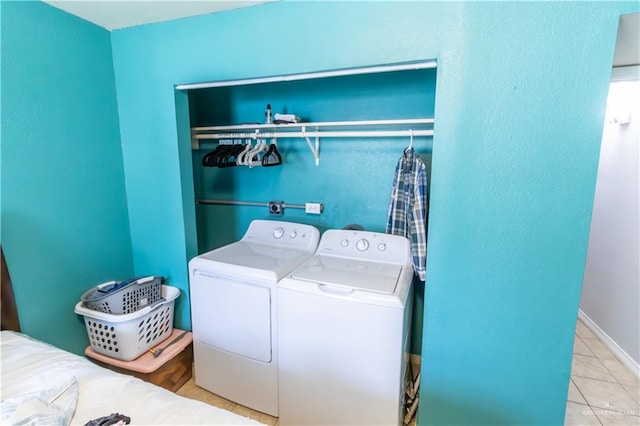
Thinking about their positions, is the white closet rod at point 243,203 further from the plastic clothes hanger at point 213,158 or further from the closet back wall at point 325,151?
the plastic clothes hanger at point 213,158

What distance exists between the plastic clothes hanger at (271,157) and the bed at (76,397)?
145cm

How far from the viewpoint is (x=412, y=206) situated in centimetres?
172

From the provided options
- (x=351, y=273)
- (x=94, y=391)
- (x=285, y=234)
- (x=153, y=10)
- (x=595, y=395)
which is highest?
(x=153, y=10)

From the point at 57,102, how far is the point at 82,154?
303 mm

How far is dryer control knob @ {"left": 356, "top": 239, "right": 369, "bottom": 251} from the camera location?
1911 millimetres

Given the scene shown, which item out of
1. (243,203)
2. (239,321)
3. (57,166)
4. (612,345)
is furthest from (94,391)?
(612,345)

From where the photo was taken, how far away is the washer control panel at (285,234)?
209 cm

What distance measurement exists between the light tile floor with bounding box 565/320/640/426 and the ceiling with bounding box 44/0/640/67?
208cm

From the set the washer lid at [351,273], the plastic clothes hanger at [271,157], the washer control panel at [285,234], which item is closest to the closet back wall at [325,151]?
the plastic clothes hanger at [271,157]

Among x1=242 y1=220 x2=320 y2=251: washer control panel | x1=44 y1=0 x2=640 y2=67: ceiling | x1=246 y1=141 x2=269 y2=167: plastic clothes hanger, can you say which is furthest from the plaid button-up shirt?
x1=44 y1=0 x2=640 y2=67: ceiling

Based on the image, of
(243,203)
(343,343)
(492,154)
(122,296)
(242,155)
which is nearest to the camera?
(492,154)

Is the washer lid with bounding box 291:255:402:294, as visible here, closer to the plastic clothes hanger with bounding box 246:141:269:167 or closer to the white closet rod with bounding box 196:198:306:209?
the white closet rod with bounding box 196:198:306:209

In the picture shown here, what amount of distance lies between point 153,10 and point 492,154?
1951 mm

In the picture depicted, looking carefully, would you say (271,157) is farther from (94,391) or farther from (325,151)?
(94,391)
